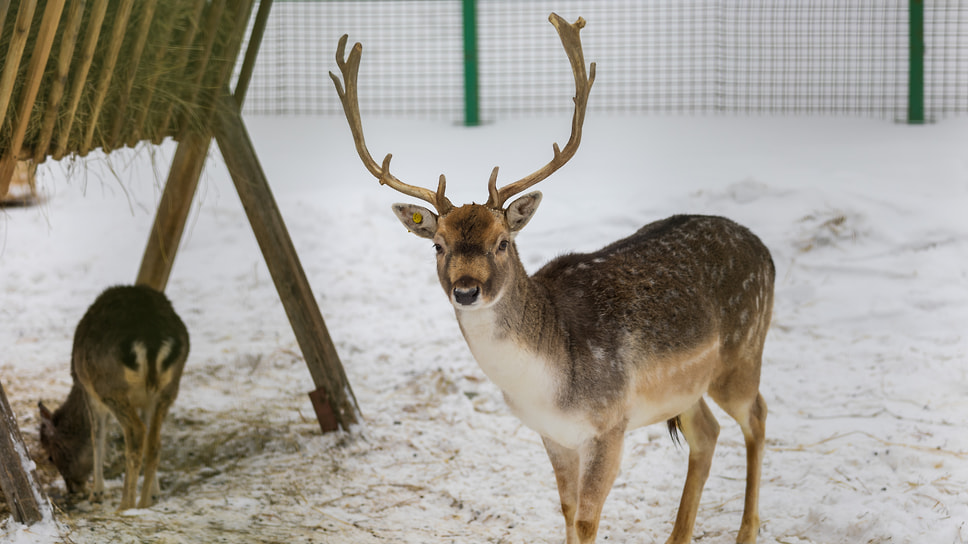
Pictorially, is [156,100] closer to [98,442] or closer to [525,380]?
[98,442]

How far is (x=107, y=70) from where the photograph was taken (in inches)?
190

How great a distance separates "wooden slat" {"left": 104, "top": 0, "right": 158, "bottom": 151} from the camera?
4.89 m

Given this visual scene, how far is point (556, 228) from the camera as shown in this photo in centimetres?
842

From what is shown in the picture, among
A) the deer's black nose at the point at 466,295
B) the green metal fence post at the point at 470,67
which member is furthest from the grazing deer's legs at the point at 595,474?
the green metal fence post at the point at 470,67

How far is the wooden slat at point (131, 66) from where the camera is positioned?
489 centimetres

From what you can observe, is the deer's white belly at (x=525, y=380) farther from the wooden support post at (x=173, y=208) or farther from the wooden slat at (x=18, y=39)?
the wooden support post at (x=173, y=208)

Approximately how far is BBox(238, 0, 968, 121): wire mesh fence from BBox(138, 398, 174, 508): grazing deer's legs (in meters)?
5.48

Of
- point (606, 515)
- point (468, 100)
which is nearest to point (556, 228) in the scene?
point (468, 100)

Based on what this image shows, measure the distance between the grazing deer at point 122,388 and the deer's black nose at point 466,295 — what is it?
2671 millimetres

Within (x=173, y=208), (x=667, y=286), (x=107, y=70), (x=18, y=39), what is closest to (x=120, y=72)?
(x=107, y=70)

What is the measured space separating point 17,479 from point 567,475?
2305mm

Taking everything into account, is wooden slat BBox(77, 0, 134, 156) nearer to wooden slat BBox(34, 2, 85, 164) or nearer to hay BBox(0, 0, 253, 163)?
hay BBox(0, 0, 253, 163)

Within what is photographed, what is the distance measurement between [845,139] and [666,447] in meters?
4.78

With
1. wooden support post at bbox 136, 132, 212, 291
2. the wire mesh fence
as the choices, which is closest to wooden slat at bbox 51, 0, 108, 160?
wooden support post at bbox 136, 132, 212, 291
